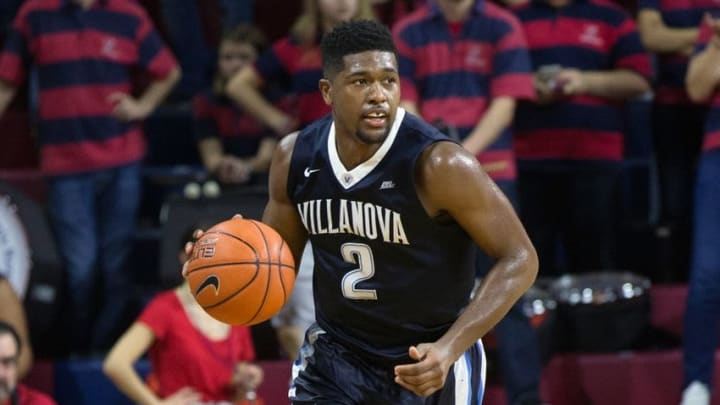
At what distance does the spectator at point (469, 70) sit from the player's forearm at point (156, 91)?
157cm

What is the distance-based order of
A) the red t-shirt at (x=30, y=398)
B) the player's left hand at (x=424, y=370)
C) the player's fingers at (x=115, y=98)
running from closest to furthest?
the player's left hand at (x=424, y=370), the red t-shirt at (x=30, y=398), the player's fingers at (x=115, y=98)

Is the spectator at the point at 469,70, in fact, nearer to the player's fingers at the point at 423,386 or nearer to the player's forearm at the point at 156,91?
Result: the player's forearm at the point at 156,91

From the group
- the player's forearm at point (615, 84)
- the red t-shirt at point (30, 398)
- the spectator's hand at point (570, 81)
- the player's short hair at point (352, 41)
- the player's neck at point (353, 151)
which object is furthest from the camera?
the player's forearm at point (615, 84)

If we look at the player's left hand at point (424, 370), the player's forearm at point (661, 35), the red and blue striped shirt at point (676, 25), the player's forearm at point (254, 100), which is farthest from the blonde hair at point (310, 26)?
the player's left hand at point (424, 370)

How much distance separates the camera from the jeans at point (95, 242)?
7.17m

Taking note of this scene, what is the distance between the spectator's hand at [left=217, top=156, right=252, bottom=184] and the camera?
7273 millimetres

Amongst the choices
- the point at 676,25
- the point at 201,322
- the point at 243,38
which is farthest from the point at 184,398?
the point at 676,25

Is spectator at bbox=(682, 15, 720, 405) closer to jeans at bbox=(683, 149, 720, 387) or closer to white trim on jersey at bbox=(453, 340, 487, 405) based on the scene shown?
jeans at bbox=(683, 149, 720, 387)

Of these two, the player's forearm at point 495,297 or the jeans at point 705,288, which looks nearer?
the player's forearm at point 495,297

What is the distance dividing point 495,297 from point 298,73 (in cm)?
342

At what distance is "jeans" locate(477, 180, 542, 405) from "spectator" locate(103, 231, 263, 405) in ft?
3.60

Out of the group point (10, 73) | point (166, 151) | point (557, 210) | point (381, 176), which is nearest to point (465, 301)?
point (381, 176)

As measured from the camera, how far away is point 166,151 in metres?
8.49

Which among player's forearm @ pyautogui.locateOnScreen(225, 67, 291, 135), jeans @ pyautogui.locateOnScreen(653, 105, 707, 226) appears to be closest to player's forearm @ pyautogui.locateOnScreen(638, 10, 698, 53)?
jeans @ pyautogui.locateOnScreen(653, 105, 707, 226)
